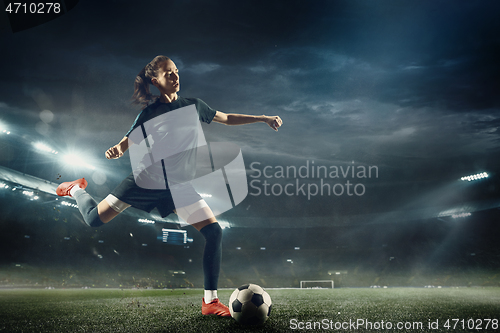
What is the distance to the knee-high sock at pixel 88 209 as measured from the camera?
296 centimetres

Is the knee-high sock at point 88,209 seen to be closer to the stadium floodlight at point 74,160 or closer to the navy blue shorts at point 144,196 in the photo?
the navy blue shorts at point 144,196

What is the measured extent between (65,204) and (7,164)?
17.4 feet

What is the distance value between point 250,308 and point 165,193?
1.41 metres

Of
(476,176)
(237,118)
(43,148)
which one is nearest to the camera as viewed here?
(237,118)

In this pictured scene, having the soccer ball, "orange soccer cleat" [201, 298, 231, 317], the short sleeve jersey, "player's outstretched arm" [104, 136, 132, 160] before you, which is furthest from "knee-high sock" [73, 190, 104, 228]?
the soccer ball

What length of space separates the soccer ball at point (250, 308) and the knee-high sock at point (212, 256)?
0.27 m

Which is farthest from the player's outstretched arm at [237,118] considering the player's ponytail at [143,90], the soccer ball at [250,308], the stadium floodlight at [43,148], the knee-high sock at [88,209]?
the stadium floodlight at [43,148]

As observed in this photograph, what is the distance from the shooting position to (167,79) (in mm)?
3115

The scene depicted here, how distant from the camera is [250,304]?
A: 8.10 ft

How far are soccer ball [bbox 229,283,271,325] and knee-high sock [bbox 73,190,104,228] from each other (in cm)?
165

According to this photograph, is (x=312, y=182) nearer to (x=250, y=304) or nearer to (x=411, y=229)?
(x=411, y=229)

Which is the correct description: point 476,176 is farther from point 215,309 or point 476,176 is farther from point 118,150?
point 118,150

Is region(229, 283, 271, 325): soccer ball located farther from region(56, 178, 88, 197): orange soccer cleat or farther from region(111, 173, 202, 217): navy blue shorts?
region(56, 178, 88, 197): orange soccer cleat

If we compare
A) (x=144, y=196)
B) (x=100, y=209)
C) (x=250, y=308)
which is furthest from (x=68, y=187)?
(x=250, y=308)
